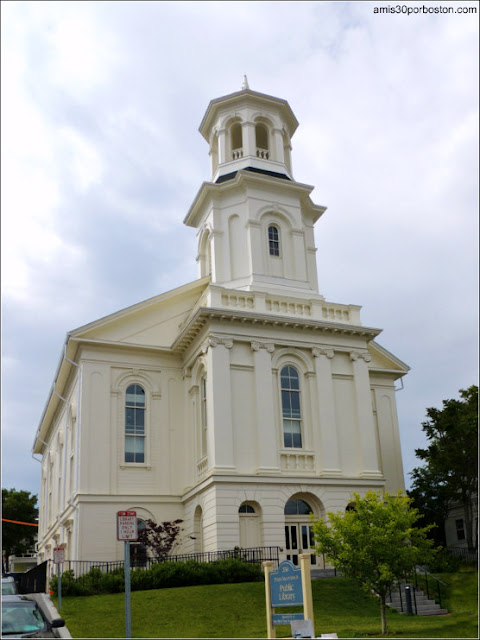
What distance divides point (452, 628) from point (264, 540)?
10.5 metres

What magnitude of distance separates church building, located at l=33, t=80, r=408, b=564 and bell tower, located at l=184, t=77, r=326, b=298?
0.08 metres

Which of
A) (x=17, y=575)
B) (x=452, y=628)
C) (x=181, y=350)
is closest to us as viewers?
(x=452, y=628)

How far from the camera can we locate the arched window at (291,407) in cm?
3003

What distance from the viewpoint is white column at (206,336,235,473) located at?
91.5ft

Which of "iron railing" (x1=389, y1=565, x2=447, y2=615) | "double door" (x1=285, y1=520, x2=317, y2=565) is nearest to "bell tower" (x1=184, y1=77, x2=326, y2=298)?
"double door" (x1=285, y1=520, x2=317, y2=565)

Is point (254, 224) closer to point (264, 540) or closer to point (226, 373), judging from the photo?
point (226, 373)

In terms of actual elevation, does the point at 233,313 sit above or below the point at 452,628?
above

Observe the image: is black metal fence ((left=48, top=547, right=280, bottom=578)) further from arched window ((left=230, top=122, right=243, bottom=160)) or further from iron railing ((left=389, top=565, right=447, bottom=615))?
arched window ((left=230, top=122, right=243, bottom=160))

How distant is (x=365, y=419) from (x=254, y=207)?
11513 mm

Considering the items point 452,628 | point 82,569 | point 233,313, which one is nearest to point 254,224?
point 233,313

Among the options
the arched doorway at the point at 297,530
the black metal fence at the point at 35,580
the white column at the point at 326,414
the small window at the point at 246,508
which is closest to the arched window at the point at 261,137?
the white column at the point at 326,414

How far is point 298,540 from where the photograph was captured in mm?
28578

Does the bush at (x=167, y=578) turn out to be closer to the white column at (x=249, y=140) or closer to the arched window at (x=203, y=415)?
the arched window at (x=203, y=415)

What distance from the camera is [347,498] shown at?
96.3ft
